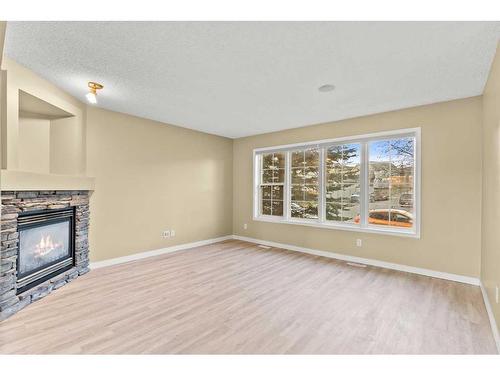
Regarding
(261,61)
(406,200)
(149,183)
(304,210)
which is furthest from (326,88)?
(149,183)

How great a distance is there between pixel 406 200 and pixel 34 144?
551cm

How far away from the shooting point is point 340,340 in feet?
6.68

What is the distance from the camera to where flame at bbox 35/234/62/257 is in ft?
9.84

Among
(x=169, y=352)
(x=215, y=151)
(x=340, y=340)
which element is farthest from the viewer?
(x=215, y=151)

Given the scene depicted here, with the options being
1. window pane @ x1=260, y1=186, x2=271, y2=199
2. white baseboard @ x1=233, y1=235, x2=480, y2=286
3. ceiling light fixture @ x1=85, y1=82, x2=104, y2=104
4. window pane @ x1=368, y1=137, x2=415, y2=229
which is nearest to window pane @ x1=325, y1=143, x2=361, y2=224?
window pane @ x1=368, y1=137, x2=415, y2=229

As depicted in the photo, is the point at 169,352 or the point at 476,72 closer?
the point at 169,352

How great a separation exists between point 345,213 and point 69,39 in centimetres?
439

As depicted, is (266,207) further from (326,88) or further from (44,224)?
(44,224)

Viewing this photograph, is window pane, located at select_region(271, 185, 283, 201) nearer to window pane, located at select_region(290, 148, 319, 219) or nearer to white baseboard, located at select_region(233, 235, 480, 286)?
window pane, located at select_region(290, 148, 319, 219)

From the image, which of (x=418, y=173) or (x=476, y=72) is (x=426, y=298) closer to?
(x=418, y=173)

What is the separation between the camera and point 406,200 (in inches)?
150

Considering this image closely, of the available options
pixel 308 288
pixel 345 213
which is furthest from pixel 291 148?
pixel 308 288

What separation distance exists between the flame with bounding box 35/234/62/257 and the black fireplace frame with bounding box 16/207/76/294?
161 millimetres
